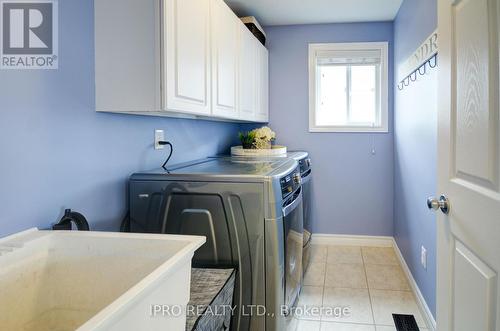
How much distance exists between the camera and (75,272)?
3.58 feet

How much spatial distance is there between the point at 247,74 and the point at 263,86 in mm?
638

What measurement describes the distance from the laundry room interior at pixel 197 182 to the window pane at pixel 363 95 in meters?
0.52

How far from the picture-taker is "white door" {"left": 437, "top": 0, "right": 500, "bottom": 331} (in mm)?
951

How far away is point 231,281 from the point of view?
155cm

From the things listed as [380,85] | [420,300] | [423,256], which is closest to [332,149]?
[380,85]

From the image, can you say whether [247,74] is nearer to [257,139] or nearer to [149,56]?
[257,139]

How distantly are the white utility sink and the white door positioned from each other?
78 centimetres

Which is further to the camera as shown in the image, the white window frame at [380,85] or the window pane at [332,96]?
the window pane at [332,96]

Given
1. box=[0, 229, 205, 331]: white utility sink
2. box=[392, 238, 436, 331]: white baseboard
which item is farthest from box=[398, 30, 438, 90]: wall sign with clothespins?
box=[0, 229, 205, 331]: white utility sink

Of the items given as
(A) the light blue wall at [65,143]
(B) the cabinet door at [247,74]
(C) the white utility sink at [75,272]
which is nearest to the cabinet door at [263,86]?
(B) the cabinet door at [247,74]

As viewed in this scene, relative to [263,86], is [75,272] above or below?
below

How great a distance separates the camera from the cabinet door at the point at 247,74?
2748 millimetres

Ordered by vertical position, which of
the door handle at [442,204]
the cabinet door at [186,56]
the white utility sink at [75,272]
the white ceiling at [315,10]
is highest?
the white ceiling at [315,10]

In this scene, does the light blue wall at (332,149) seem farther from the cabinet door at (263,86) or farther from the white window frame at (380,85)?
the cabinet door at (263,86)
